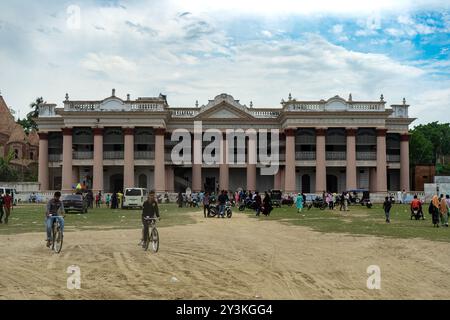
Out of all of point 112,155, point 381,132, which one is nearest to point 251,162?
point 381,132

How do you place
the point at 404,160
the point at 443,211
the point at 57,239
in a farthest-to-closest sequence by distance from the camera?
the point at 404,160 < the point at 443,211 < the point at 57,239

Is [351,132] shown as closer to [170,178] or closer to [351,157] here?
[351,157]

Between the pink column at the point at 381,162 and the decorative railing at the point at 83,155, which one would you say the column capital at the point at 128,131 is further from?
the pink column at the point at 381,162

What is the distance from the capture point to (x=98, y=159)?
1897 inches

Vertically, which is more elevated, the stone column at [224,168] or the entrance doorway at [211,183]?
the stone column at [224,168]

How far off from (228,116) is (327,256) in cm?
3742

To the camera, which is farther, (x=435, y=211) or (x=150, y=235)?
(x=435, y=211)

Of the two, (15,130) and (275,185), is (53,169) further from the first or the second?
(15,130)

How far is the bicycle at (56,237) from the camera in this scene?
13250mm

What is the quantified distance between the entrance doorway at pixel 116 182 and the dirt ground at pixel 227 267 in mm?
35626

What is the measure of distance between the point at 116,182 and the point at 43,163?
7.52m

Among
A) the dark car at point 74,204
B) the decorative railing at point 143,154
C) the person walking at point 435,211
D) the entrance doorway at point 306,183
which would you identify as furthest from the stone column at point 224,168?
the person walking at point 435,211
